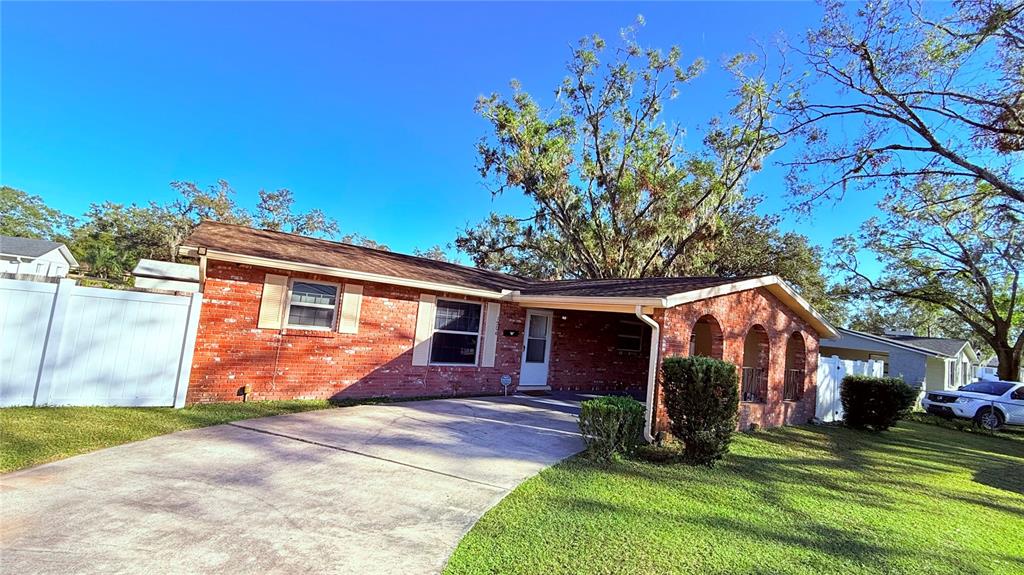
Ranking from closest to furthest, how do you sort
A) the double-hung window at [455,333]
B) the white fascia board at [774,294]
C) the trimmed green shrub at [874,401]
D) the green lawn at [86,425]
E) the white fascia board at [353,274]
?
the green lawn at [86,425]
the white fascia board at [353,274]
the white fascia board at [774,294]
the double-hung window at [455,333]
the trimmed green shrub at [874,401]

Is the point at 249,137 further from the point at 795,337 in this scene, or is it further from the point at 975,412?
the point at 975,412

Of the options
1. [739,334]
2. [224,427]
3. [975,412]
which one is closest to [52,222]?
[224,427]

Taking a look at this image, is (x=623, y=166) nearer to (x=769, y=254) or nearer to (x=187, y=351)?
(x=769, y=254)

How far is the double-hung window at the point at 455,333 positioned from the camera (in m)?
10.2

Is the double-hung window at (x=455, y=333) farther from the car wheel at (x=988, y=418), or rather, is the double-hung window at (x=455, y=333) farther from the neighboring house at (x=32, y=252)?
the neighboring house at (x=32, y=252)

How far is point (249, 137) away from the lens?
22344 millimetres

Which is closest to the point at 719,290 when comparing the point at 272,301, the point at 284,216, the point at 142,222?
the point at 272,301

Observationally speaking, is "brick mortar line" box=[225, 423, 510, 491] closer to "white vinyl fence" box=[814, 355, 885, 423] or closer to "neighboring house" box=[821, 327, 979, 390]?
"white vinyl fence" box=[814, 355, 885, 423]

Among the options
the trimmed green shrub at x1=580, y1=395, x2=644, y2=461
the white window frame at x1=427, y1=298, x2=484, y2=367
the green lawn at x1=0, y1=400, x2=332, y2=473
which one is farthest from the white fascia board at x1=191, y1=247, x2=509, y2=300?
the trimmed green shrub at x1=580, y1=395, x2=644, y2=461

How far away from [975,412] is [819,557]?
14.7 metres

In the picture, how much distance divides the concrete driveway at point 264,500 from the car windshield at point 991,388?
15129 millimetres

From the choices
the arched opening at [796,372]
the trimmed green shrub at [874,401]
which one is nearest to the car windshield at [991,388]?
the trimmed green shrub at [874,401]

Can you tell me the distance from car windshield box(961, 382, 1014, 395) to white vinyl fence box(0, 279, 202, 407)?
66.9ft

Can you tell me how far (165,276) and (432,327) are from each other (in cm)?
944
